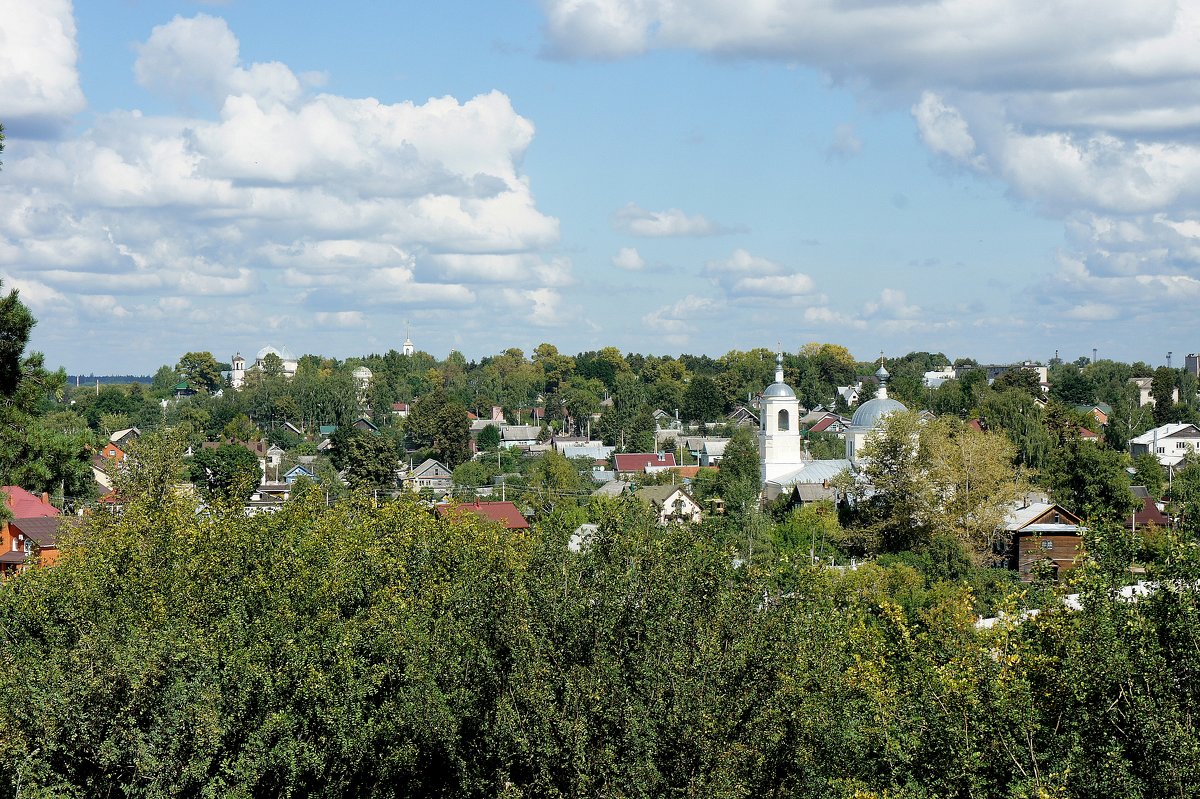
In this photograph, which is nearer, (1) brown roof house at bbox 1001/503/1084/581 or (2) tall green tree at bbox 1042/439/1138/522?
(1) brown roof house at bbox 1001/503/1084/581

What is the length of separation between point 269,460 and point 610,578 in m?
83.1

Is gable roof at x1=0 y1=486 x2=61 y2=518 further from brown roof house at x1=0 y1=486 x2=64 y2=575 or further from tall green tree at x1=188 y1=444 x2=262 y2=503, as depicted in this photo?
tall green tree at x1=188 y1=444 x2=262 y2=503

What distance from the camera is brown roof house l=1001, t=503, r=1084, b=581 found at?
39.7m

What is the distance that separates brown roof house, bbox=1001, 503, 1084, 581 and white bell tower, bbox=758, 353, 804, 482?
845 inches

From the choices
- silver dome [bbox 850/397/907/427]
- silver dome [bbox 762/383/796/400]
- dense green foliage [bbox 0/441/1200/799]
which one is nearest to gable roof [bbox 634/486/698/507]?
silver dome [bbox 762/383/796/400]

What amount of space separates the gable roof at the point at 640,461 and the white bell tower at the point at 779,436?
62.3ft

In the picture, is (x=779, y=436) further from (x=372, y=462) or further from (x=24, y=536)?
(x=24, y=536)

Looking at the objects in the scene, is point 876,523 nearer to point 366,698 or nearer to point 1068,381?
point 366,698

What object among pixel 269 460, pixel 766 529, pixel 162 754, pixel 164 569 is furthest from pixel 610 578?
pixel 269 460

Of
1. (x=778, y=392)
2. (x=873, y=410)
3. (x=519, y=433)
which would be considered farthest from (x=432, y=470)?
(x=873, y=410)

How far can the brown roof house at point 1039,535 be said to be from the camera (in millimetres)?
39719

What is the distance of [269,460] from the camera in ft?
304

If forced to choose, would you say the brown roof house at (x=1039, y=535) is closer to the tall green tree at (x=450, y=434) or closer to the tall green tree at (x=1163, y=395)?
the tall green tree at (x=450, y=434)

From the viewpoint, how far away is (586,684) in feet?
41.9
